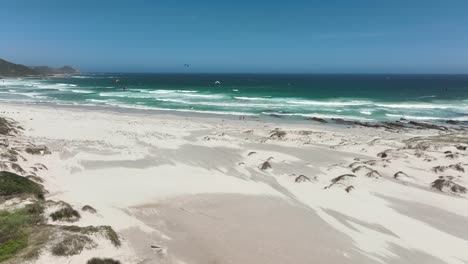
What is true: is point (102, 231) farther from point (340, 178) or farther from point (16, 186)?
point (340, 178)

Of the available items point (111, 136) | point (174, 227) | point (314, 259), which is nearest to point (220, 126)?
point (111, 136)

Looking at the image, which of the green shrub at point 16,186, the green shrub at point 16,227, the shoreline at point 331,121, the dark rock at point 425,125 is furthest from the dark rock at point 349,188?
the dark rock at point 425,125

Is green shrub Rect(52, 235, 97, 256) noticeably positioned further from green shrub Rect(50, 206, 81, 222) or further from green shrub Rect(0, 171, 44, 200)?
green shrub Rect(0, 171, 44, 200)

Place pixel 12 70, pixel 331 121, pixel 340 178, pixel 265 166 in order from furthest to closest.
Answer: pixel 12 70 < pixel 331 121 < pixel 265 166 < pixel 340 178

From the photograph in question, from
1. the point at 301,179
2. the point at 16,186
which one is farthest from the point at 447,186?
the point at 16,186

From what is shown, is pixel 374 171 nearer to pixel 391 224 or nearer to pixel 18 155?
pixel 391 224
